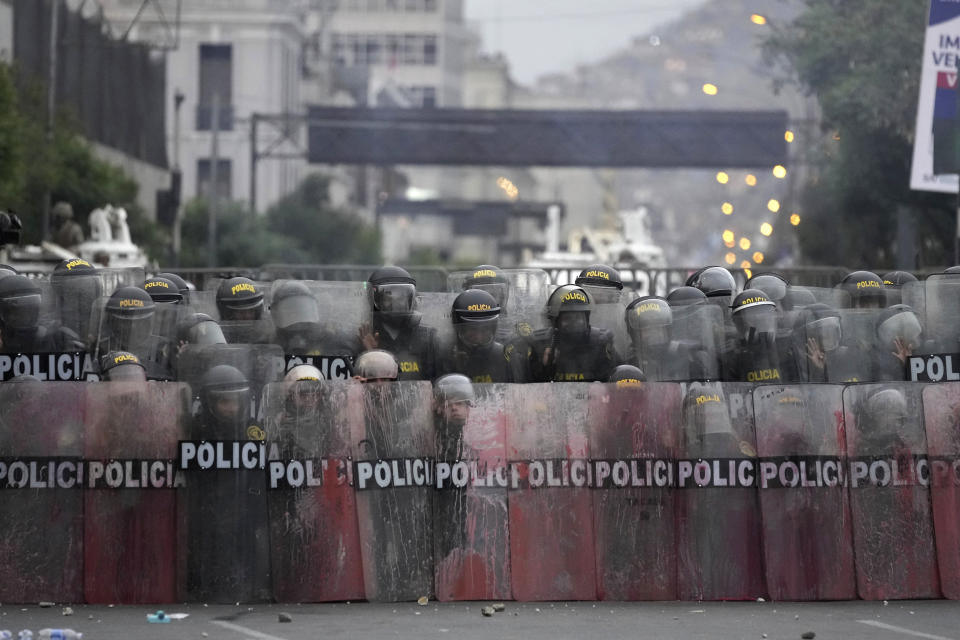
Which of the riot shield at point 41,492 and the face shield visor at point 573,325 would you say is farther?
the face shield visor at point 573,325

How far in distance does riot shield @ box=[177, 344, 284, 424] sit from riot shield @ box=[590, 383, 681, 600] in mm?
1902

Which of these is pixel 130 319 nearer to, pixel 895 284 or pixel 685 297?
pixel 685 297

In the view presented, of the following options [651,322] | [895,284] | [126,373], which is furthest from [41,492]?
[895,284]

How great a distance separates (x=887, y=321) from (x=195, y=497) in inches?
185

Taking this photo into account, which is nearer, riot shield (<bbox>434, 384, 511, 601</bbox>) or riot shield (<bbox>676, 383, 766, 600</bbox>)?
riot shield (<bbox>434, 384, 511, 601</bbox>)

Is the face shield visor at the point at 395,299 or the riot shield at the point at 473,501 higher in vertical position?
the face shield visor at the point at 395,299

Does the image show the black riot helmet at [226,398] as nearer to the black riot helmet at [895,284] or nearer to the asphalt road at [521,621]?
the asphalt road at [521,621]

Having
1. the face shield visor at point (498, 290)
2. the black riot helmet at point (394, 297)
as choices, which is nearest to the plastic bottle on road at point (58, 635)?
the black riot helmet at point (394, 297)

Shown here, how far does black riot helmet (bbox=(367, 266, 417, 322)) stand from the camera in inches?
482

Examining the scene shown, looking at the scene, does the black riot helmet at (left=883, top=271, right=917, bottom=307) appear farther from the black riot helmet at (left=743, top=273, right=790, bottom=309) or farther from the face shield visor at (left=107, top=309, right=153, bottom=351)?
the face shield visor at (left=107, top=309, right=153, bottom=351)

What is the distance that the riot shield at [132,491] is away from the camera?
33.1 ft

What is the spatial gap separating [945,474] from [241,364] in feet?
13.8

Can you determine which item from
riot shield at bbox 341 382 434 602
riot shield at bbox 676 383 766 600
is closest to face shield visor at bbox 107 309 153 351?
riot shield at bbox 341 382 434 602

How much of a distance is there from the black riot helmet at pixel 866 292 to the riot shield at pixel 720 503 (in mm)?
3084
